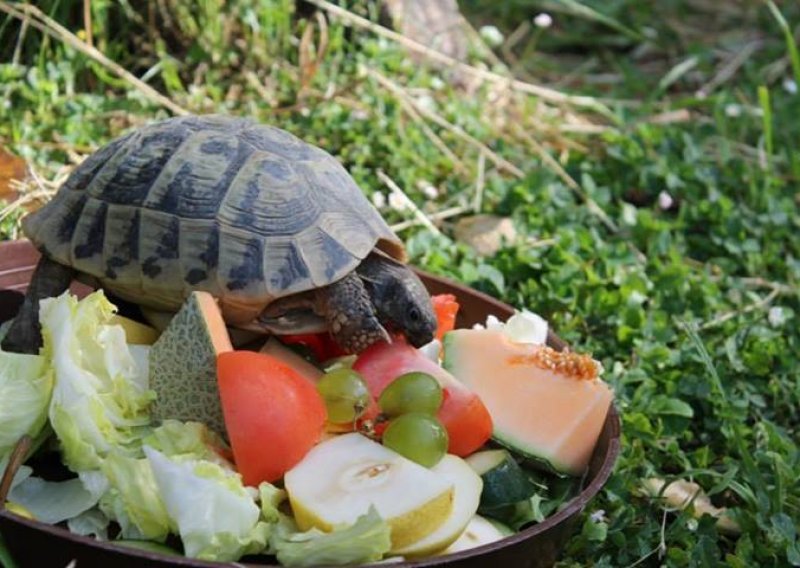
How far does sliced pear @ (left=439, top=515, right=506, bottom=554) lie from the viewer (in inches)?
81.8

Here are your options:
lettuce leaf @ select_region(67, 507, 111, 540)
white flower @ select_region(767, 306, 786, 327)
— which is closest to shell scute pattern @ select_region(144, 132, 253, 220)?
lettuce leaf @ select_region(67, 507, 111, 540)

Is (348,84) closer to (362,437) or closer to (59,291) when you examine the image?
(59,291)

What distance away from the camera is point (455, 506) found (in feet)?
6.82

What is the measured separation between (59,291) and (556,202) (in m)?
1.93

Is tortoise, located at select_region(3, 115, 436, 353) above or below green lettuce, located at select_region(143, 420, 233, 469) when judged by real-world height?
above

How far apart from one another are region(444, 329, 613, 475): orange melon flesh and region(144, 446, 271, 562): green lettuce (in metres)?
0.55

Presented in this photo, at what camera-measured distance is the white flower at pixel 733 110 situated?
4.93 meters

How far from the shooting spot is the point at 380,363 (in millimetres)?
2385

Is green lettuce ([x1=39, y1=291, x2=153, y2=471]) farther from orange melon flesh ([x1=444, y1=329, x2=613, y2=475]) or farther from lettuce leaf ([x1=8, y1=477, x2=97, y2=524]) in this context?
orange melon flesh ([x1=444, y1=329, x2=613, y2=475])

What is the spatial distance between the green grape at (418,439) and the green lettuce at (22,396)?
0.59 m

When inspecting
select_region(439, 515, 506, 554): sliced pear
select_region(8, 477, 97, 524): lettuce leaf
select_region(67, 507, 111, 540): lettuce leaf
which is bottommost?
select_region(439, 515, 506, 554): sliced pear

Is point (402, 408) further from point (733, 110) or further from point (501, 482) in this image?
point (733, 110)

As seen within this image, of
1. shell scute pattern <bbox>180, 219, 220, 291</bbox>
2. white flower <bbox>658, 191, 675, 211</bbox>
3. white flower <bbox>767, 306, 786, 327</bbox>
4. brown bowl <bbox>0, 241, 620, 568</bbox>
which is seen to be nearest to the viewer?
brown bowl <bbox>0, 241, 620, 568</bbox>

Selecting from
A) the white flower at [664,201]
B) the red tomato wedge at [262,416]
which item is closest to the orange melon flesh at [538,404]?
the red tomato wedge at [262,416]
